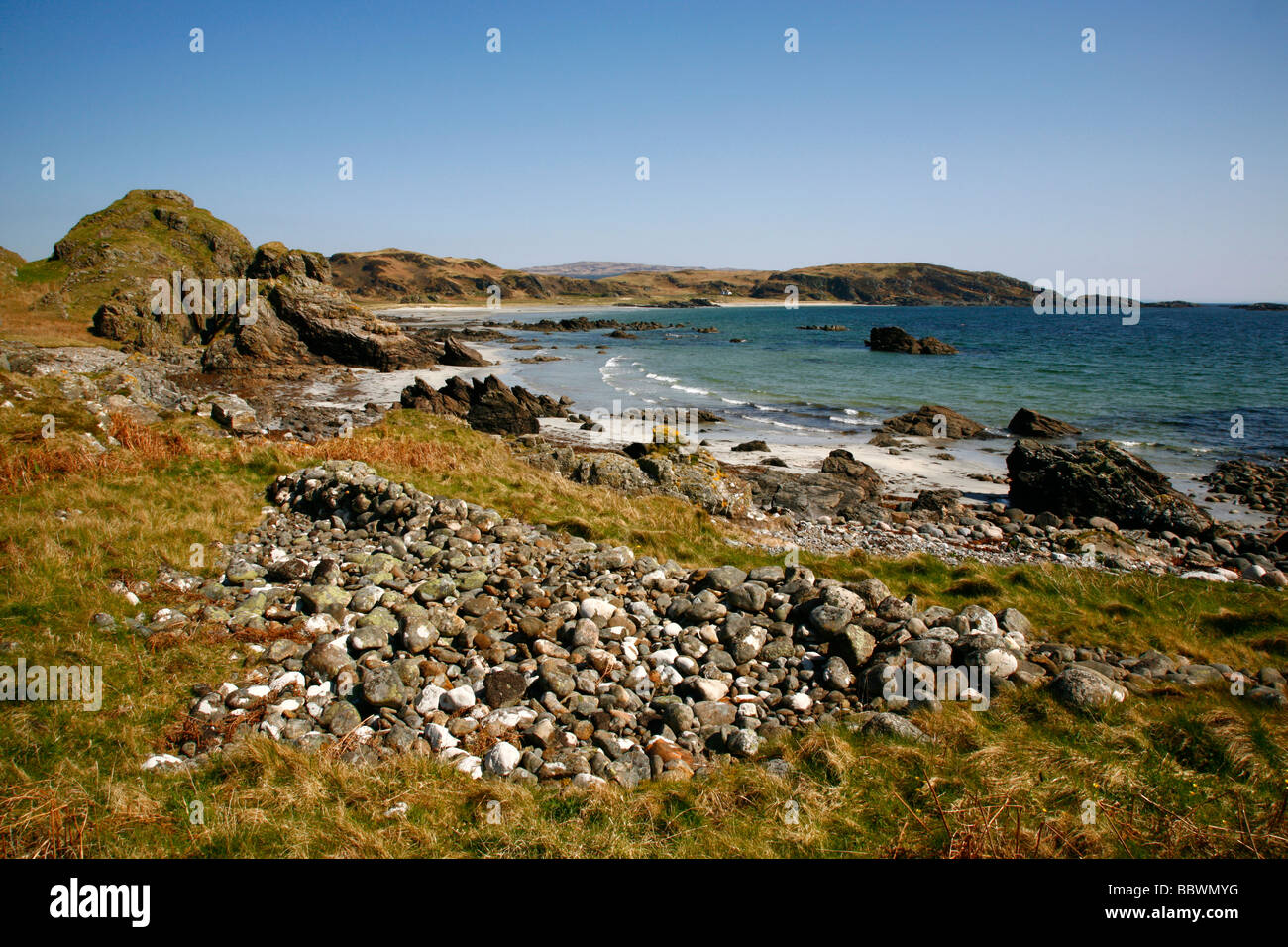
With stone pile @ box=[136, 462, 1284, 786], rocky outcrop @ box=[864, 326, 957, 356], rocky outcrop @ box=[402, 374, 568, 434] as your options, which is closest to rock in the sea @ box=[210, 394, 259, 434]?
rocky outcrop @ box=[402, 374, 568, 434]

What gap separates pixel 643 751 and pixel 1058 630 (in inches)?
245

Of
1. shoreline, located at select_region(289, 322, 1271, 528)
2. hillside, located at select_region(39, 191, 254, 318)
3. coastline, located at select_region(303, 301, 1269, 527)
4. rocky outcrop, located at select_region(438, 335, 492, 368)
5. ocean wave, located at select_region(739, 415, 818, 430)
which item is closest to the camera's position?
A: shoreline, located at select_region(289, 322, 1271, 528)

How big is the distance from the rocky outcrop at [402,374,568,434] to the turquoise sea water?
14.5 feet

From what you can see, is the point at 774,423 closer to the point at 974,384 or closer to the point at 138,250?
the point at 974,384

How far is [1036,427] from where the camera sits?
105ft

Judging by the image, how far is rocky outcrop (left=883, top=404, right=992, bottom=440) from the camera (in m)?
31.8

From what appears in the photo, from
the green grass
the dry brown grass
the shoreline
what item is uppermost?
the dry brown grass

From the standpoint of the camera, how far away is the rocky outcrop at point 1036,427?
31953 mm

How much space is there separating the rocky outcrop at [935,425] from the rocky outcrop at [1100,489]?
1066 cm

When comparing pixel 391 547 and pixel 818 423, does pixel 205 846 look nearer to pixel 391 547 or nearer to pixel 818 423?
pixel 391 547

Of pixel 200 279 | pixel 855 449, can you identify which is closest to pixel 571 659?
pixel 855 449

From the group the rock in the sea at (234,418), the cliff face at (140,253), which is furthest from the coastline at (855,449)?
the cliff face at (140,253)

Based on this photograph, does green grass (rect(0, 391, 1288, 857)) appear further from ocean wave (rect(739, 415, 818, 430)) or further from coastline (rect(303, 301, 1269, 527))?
ocean wave (rect(739, 415, 818, 430))

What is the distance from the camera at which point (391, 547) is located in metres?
9.65
